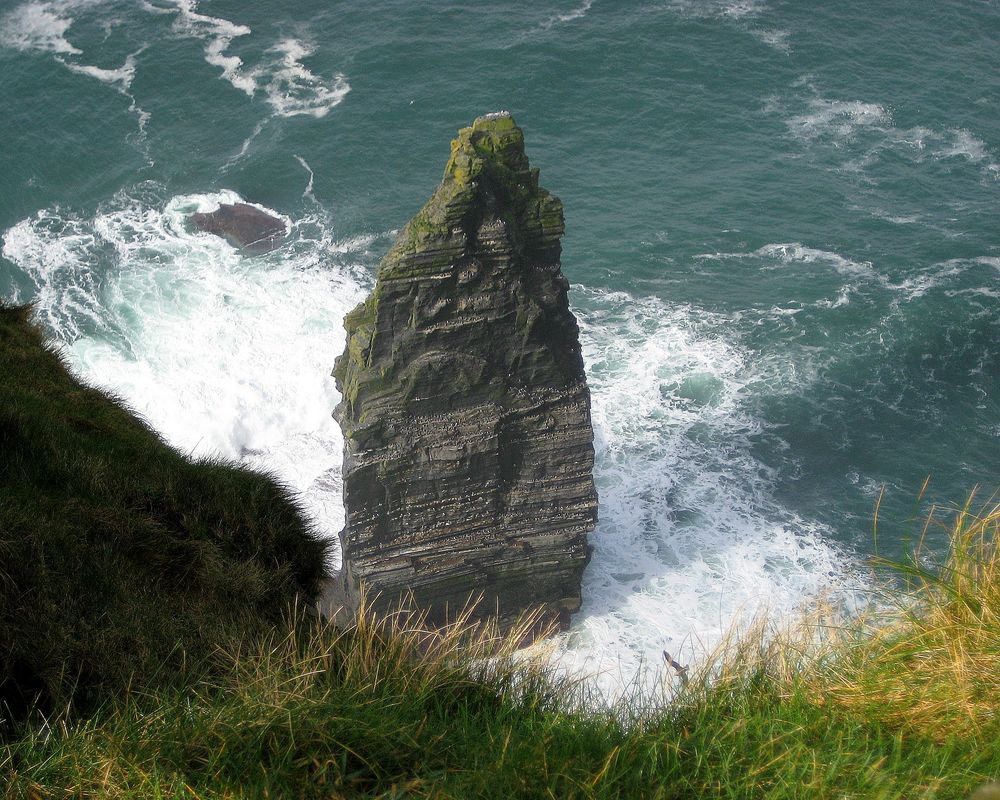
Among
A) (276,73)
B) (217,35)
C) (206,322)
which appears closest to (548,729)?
(206,322)

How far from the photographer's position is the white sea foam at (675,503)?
3788cm

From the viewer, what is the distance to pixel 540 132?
197 ft

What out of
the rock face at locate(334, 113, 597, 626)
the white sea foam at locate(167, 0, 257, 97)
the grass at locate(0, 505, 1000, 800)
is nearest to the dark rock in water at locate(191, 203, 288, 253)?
the white sea foam at locate(167, 0, 257, 97)

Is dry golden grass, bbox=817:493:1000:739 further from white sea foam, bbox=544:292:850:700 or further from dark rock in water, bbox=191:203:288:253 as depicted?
dark rock in water, bbox=191:203:288:253

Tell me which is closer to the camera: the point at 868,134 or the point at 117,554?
the point at 117,554

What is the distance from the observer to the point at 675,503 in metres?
42.7

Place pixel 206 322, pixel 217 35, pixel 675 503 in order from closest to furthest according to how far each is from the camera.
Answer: pixel 675 503 → pixel 206 322 → pixel 217 35

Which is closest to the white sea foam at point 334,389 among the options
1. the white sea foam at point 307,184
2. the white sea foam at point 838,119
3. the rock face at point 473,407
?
the white sea foam at point 307,184

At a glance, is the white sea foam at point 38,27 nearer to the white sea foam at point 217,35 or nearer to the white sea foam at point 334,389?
the white sea foam at point 217,35

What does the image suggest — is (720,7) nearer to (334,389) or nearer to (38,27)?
(334,389)

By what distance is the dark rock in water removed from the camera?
54.2m

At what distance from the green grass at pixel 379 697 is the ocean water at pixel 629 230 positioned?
24.7 metres

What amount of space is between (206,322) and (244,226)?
713cm

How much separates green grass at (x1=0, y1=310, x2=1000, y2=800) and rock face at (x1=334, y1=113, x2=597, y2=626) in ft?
67.7
